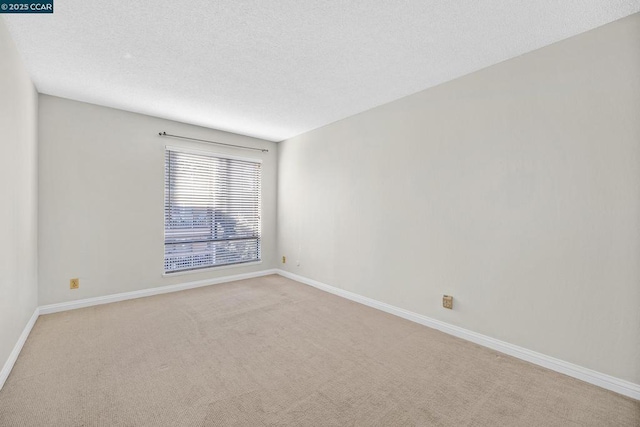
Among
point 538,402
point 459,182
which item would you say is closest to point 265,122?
point 459,182

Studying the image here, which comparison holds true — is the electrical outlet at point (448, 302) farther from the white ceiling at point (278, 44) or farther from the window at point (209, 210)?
the window at point (209, 210)

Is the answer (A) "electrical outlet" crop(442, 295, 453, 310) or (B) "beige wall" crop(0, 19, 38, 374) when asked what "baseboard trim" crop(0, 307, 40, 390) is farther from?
(A) "electrical outlet" crop(442, 295, 453, 310)

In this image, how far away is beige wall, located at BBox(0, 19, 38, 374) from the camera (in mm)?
1888

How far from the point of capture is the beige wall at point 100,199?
3127 millimetres

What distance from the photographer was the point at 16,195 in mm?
2217

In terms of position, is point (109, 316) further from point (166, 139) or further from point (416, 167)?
point (416, 167)

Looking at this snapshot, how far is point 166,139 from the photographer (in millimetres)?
3869

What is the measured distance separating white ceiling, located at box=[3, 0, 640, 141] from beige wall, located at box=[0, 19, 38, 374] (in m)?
0.24

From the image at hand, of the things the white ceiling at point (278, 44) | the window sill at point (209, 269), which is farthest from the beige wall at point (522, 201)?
the window sill at point (209, 269)

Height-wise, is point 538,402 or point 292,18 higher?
point 292,18

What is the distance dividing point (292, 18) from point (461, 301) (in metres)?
2.66

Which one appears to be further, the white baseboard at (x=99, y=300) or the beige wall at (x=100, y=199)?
the beige wall at (x=100, y=199)

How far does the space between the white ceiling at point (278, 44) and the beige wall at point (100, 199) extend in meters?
0.41

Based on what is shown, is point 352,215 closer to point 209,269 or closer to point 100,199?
point 209,269
